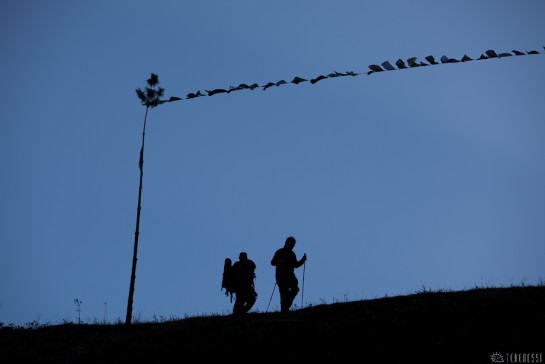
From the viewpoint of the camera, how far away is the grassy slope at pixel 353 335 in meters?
14.2

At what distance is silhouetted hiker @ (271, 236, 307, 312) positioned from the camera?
2053cm

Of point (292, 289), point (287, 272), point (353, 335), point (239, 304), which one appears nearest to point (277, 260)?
point (287, 272)

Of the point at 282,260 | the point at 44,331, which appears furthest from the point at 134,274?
the point at 282,260

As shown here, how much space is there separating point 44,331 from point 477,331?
48.1 feet

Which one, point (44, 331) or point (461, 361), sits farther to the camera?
point (44, 331)

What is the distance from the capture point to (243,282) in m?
21.3

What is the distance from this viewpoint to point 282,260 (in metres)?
20.5

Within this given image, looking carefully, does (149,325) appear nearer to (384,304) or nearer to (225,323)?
(225,323)

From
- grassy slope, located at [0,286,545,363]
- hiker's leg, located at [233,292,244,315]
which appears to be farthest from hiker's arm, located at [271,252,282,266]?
hiker's leg, located at [233,292,244,315]

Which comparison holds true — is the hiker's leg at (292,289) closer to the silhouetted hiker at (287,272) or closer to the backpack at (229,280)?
the silhouetted hiker at (287,272)

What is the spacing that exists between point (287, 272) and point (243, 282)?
160 centimetres

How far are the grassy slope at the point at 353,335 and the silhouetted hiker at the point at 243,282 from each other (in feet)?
3.53

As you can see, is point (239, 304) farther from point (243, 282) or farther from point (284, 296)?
point (284, 296)

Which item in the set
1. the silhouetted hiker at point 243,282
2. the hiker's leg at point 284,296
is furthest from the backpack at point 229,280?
the hiker's leg at point 284,296
